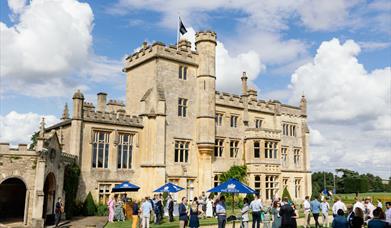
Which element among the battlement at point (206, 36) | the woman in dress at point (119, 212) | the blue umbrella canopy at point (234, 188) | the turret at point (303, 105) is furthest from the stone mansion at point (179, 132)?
the blue umbrella canopy at point (234, 188)

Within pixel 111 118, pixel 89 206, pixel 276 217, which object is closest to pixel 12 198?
pixel 89 206

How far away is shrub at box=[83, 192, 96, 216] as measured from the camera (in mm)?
26969

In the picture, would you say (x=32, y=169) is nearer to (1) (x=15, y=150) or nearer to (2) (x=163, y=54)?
(1) (x=15, y=150)

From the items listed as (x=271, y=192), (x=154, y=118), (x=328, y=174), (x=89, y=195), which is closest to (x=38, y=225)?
(x=89, y=195)

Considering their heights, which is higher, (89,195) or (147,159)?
(147,159)

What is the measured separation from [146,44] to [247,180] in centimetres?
1561

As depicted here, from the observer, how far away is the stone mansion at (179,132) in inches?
1126

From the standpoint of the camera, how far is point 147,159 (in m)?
30.2

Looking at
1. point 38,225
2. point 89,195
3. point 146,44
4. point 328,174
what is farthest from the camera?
point 328,174

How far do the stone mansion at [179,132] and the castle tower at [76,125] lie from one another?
69 millimetres

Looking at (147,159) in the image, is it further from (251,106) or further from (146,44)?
(251,106)

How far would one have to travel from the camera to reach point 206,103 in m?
33.6

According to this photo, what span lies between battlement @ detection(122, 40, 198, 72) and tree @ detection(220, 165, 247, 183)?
1020 cm

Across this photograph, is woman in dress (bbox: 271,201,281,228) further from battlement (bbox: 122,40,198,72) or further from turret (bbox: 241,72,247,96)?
turret (bbox: 241,72,247,96)
